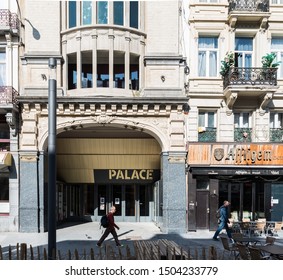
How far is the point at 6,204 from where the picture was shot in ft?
47.7

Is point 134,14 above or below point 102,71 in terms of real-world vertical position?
above

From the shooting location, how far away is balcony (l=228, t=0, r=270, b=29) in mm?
14141

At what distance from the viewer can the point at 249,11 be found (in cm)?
1423

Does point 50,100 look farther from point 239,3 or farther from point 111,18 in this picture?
point 239,3

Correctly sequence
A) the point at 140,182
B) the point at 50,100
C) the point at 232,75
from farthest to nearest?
the point at 140,182
the point at 232,75
the point at 50,100

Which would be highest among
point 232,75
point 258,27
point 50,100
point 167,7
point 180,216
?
point 167,7

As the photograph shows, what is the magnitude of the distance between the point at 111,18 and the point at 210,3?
4.83 m

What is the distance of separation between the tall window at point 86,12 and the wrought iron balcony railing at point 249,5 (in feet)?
22.2

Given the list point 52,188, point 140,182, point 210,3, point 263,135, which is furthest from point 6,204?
point 210,3

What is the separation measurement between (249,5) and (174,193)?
9.54 m

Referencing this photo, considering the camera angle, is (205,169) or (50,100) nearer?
(50,100)

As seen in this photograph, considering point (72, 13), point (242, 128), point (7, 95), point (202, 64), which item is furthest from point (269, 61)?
point (7, 95)

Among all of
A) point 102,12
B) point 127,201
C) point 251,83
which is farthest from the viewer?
point 127,201

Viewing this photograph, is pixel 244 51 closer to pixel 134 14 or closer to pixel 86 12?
pixel 134 14
